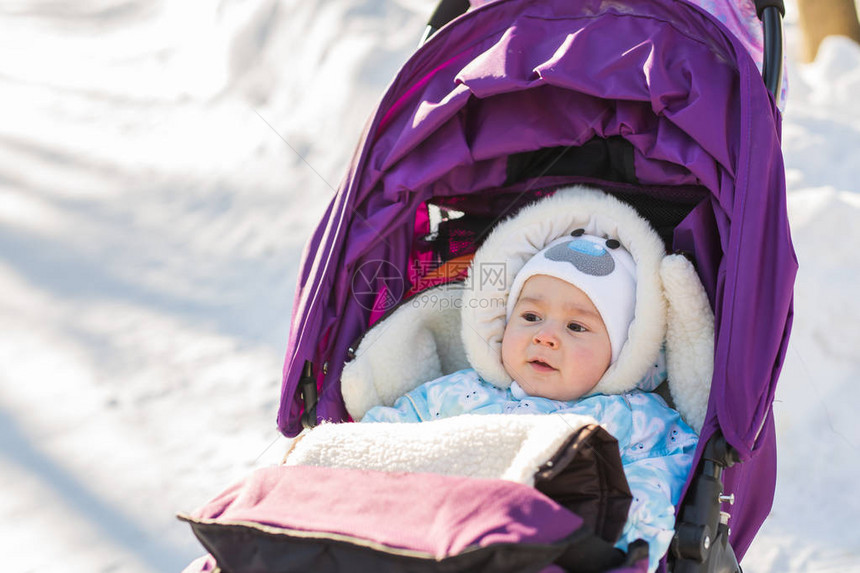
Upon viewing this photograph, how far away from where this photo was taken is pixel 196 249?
4066 mm

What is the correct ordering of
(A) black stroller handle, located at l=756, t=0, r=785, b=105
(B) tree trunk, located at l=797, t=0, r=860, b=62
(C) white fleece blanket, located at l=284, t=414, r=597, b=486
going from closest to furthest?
(C) white fleece blanket, located at l=284, t=414, r=597, b=486
(A) black stroller handle, located at l=756, t=0, r=785, b=105
(B) tree trunk, located at l=797, t=0, r=860, b=62

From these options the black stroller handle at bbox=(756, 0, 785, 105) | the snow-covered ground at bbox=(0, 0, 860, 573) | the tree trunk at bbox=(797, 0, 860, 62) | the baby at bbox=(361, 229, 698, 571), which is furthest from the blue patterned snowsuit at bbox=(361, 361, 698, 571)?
the tree trunk at bbox=(797, 0, 860, 62)

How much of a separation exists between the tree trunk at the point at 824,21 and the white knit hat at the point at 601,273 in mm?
3002

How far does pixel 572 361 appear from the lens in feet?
6.11

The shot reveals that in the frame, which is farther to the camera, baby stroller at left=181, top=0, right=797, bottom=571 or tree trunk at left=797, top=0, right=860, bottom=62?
tree trunk at left=797, top=0, right=860, bottom=62

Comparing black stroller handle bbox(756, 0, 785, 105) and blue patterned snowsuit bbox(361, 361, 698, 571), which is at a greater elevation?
black stroller handle bbox(756, 0, 785, 105)

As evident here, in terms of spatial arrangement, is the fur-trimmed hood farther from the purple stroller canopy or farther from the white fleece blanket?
the white fleece blanket

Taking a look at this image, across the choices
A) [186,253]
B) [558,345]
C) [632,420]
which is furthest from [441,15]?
[186,253]

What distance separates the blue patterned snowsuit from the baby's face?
36 millimetres

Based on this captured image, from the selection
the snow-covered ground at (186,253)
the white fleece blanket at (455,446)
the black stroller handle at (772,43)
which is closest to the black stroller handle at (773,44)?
the black stroller handle at (772,43)

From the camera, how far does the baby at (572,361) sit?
1.81 m

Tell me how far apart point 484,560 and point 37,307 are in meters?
3.02

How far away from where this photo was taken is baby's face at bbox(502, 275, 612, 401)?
1.87 meters

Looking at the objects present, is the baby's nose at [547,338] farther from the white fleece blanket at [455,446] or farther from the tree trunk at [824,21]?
the tree trunk at [824,21]
